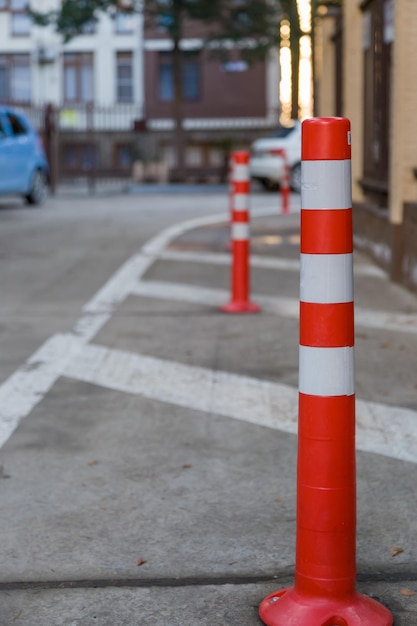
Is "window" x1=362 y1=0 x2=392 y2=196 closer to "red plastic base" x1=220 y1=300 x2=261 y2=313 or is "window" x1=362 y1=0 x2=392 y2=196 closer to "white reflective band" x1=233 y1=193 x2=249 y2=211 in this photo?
"red plastic base" x1=220 y1=300 x2=261 y2=313

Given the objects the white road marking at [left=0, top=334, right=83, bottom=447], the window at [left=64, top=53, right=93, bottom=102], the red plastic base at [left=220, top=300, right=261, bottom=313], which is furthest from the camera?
the window at [left=64, top=53, right=93, bottom=102]

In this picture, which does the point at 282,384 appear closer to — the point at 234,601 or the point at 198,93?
the point at 234,601

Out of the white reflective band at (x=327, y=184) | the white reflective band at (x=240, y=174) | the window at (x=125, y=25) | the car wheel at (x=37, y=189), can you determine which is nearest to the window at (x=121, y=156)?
the window at (x=125, y=25)

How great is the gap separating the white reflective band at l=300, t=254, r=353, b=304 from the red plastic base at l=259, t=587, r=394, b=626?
74 cm

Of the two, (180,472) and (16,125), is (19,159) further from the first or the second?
(180,472)

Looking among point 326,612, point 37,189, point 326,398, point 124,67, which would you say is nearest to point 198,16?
point 37,189

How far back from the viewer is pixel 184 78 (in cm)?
4447

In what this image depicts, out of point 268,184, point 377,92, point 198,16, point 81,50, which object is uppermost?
point 198,16

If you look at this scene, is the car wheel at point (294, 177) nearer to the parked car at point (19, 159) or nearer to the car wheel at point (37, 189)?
the car wheel at point (37, 189)

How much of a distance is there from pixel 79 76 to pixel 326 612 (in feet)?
146

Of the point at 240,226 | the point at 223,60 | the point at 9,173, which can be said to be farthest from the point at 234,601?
the point at 223,60

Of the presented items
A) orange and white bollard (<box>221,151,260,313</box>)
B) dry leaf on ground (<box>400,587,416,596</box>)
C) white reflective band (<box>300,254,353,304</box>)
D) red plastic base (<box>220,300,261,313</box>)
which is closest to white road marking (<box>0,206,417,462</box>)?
red plastic base (<box>220,300,261,313</box>)

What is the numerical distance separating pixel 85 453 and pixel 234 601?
165cm

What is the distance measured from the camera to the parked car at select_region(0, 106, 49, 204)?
67.4ft
